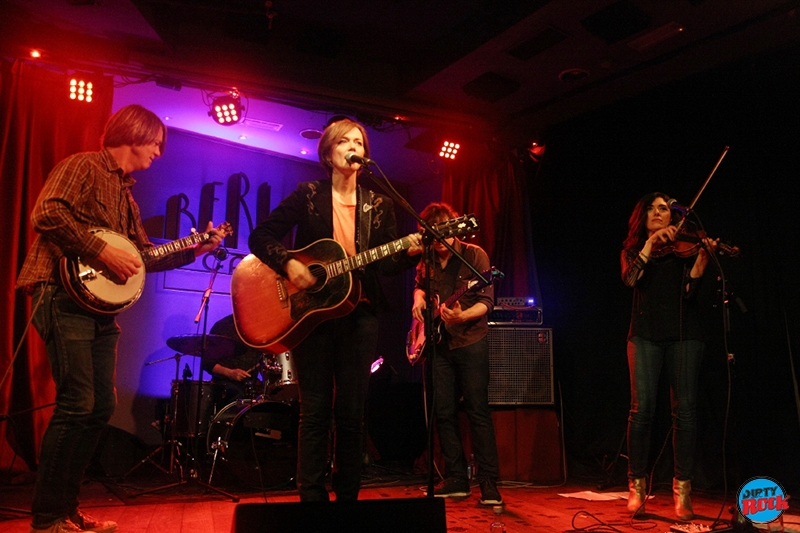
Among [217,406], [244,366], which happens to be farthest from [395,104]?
[217,406]

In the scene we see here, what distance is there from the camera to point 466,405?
4.45 metres

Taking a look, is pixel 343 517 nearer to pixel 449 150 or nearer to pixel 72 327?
pixel 72 327

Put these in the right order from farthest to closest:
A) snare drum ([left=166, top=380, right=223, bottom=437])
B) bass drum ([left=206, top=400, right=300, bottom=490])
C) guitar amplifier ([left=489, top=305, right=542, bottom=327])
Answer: guitar amplifier ([left=489, top=305, right=542, bottom=327])
snare drum ([left=166, top=380, right=223, bottom=437])
bass drum ([left=206, top=400, right=300, bottom=490])

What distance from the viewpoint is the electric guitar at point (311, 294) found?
2.77m

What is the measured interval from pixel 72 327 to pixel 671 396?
11.6 feet

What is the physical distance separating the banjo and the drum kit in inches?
68.0

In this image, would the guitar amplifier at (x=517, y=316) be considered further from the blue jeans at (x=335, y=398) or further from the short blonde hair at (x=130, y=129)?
the short blonde hair at (x=130, y=129)

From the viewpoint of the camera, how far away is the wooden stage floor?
348cm

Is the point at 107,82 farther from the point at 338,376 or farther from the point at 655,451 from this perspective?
the point at 655,451

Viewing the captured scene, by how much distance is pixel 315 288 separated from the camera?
2795 millimetres

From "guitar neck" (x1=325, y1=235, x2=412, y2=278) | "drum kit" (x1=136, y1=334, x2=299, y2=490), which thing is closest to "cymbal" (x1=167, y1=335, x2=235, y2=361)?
"drum kit" (x1=136, y1=334, x2=299, y2=490)

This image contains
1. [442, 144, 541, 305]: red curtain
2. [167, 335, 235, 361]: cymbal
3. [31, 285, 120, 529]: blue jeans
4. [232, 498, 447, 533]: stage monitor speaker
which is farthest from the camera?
[442, 144, 541, 305]: red curtain

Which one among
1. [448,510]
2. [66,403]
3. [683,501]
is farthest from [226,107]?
[683,501]

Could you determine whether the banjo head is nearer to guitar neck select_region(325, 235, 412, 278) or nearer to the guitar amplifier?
guitar neck select_region(325, 235, 412, 278)
